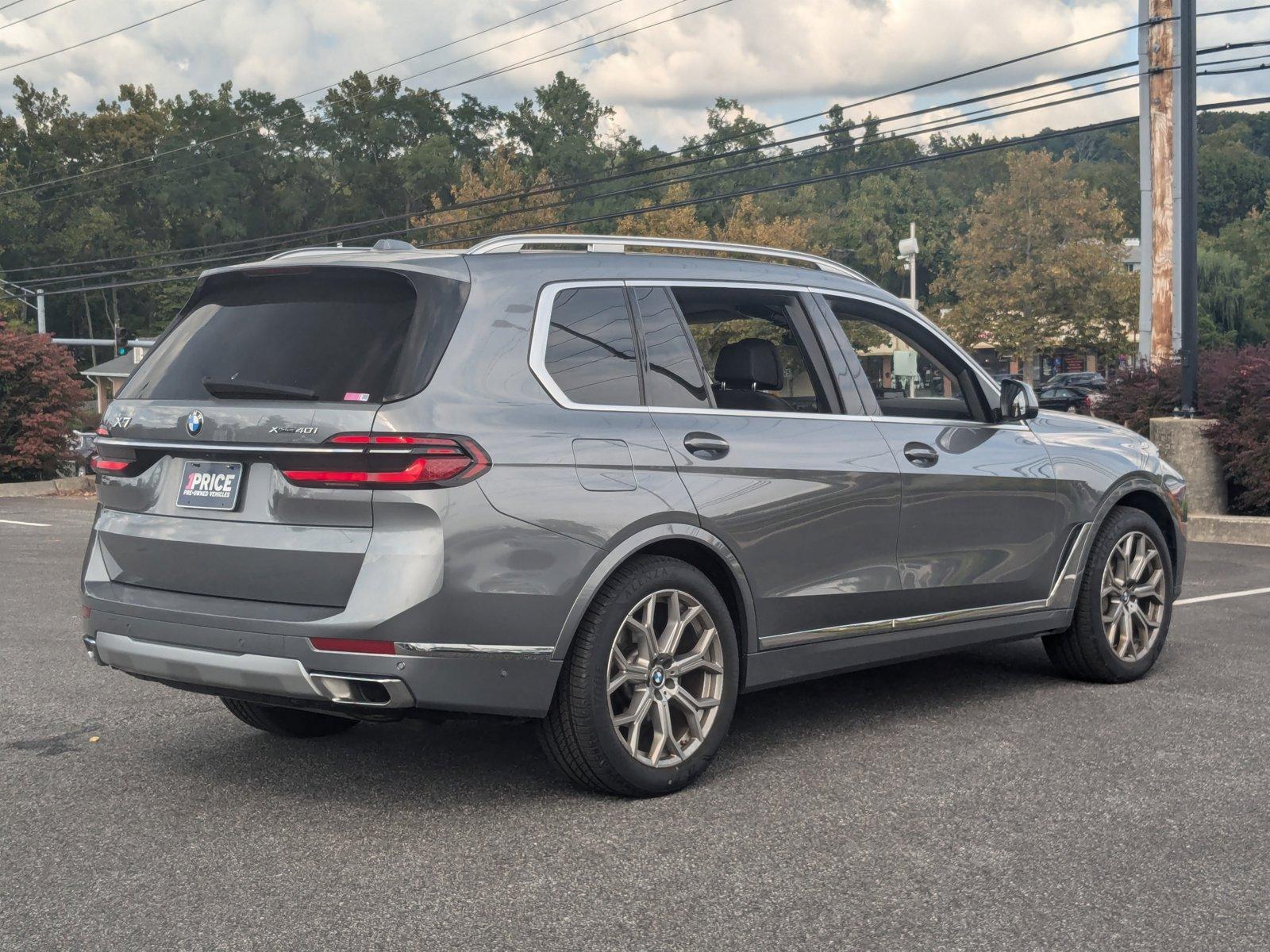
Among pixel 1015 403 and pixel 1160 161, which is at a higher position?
pixel 1160 161

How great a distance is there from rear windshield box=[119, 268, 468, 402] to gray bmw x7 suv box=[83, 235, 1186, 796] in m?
0.01

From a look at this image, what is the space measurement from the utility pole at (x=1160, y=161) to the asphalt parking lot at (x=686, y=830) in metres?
16.2

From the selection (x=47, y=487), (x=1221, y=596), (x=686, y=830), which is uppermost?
(x=686, y=830)

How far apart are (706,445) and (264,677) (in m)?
1.71

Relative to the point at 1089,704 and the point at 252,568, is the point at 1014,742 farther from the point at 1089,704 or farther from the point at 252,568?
the point at 252,568

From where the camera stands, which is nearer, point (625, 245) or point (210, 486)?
point (210, 486)

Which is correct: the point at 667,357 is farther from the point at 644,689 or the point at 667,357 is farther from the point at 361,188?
the point at 361,188

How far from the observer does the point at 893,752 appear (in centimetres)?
574

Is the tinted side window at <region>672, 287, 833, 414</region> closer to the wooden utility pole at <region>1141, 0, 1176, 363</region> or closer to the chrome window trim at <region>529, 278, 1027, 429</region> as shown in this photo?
the chrome window trim at <region>529, 278, 1027, 429</region>

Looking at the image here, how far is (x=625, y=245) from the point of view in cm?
568

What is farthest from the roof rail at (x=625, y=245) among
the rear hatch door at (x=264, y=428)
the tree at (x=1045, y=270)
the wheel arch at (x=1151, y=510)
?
the tree at (x=1045, y=270)

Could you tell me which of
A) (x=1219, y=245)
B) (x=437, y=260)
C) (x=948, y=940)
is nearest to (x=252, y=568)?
(x=437, y=260)

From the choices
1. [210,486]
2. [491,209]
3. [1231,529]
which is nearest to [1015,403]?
[210,486]

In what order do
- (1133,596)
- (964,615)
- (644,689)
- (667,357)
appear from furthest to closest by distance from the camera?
(1133,596), (964,615), (667,357), (644,689)
